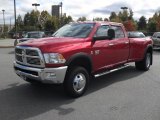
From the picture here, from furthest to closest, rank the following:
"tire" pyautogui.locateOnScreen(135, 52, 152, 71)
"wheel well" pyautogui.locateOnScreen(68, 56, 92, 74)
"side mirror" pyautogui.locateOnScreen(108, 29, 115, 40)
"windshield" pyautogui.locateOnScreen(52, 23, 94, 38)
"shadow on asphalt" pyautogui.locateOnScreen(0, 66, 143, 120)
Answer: "tire" pyautogui.locateOnScreen(135, 52, 152, 71), "side mirror" pyautogui.locateOnScreen(108, 29, 115, 40), "windshield" pyautogui.locateOnScreen(52, 23, 94, 38), "wheel well" pyautogui.locateOnScreen(68, 56, 92, 74), "shadow on asphalt" pyautogui.locateOnScreen(0, 66, 143, 120)

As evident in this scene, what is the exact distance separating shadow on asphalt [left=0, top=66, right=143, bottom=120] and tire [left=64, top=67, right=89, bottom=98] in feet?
0.67

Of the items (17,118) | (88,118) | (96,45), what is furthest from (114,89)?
(17,118)

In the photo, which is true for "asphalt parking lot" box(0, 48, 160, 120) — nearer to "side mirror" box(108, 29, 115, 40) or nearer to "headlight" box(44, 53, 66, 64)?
"headlight" box(44, 53, 66, 64)

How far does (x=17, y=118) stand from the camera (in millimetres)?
5914

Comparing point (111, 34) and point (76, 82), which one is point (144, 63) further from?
point (76, 82)

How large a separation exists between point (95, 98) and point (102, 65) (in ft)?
4.46

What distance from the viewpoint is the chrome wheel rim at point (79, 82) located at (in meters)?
7.42

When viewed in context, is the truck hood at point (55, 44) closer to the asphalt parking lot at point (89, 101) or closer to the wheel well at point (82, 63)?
the wheel well at point (82, 63)

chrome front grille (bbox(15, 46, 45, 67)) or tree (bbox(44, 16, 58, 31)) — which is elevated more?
tree (bbox(44, 16, 58, 31))

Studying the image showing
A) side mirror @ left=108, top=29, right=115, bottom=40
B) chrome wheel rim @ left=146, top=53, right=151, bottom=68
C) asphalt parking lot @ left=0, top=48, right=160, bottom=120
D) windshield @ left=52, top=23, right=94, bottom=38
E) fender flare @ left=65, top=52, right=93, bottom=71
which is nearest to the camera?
asphalt parking lot @ left=0, top=48, right=160, bottom=120

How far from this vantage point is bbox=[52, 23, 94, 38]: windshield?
324 inches

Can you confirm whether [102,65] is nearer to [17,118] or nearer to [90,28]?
[90,28]

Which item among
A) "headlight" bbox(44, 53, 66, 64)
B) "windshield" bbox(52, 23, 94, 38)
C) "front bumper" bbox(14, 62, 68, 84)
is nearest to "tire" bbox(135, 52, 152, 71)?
"windshield" bbox(52, 23, 94, 38)

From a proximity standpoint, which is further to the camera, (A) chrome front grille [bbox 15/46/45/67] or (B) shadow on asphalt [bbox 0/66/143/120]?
(A) chrome front grille [bbox 15/46/45/67]
